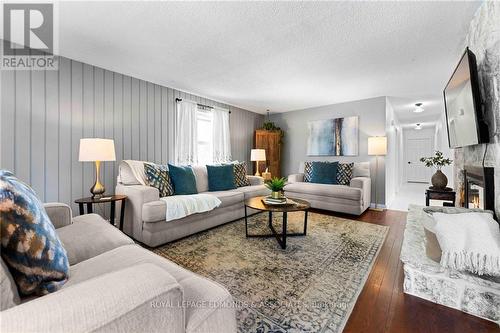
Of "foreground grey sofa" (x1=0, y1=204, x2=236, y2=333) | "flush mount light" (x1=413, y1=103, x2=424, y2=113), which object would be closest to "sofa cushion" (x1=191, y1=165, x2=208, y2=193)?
"foreground grey sofa" (x1=0, y1=204, x2=236, y2=333)

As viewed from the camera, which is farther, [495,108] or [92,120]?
[92,120]

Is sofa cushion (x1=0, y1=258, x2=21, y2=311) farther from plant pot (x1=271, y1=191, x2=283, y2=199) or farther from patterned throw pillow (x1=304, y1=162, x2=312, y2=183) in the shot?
patterned throw pillow (x1=304, y1=162, x2=312, y2=183)

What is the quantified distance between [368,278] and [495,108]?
5.29ft

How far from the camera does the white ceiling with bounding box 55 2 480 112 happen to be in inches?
72.3

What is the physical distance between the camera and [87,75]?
2.86 m

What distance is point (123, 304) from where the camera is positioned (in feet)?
1.88

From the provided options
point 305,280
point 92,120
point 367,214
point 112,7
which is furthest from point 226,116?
point 305,280

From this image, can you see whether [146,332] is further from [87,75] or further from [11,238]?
[87,75]

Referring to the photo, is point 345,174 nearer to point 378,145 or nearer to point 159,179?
point 378,145

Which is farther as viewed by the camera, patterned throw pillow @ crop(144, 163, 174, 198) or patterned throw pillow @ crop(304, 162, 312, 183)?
patterned throw pillow @ crop(304, 162, 312, 183)

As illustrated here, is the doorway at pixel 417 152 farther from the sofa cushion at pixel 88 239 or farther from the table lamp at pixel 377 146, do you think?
the sofa cushion at pixel 88 239

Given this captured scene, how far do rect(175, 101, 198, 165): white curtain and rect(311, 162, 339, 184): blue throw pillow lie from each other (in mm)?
2397

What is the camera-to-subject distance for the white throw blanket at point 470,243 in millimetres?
1302

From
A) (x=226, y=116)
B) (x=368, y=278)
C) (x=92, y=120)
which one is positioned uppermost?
(x=226, y=116)
